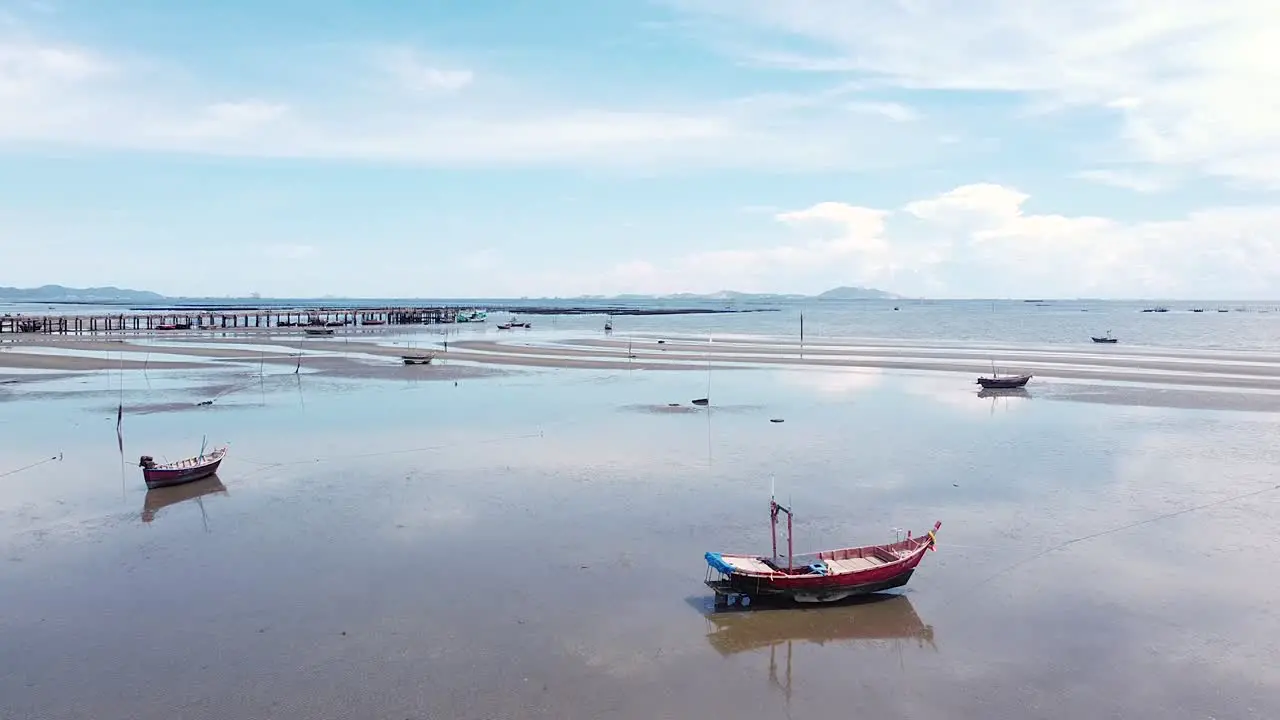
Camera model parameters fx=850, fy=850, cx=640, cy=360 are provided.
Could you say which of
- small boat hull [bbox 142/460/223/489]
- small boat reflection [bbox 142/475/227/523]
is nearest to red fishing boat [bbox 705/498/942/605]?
small boat reflection [bbox 142/475/227/523]

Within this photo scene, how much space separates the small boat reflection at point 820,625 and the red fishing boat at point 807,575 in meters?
0.25

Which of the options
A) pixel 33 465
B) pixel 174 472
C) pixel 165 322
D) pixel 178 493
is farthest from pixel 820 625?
pixel 165 322

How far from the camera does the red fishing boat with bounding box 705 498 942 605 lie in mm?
14633

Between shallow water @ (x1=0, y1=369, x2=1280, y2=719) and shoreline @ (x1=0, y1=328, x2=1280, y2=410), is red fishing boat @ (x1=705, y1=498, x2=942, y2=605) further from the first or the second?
shoreline @ (x1=0, y1=328, x2=1280, y2=410)

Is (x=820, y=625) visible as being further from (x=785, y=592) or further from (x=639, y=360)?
(x=639, y=360)

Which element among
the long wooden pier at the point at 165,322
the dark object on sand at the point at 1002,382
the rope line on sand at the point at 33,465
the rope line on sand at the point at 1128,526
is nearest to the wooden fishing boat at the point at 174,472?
the rope line on sand at the point at 33,465

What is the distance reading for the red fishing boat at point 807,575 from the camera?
48.0 feet

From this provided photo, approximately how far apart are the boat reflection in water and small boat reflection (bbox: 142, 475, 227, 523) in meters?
13.6

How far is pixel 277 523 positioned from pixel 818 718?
13.3m

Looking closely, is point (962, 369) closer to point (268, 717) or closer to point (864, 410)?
point (864, 410)

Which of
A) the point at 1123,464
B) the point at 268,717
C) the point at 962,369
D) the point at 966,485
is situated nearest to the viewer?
the point at 268,717

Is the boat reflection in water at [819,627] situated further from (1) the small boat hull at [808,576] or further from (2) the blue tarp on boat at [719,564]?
(2) the blue tarp on boat at [719,564]

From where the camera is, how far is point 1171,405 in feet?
123

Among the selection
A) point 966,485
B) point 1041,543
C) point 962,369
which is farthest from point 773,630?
point 962,369
